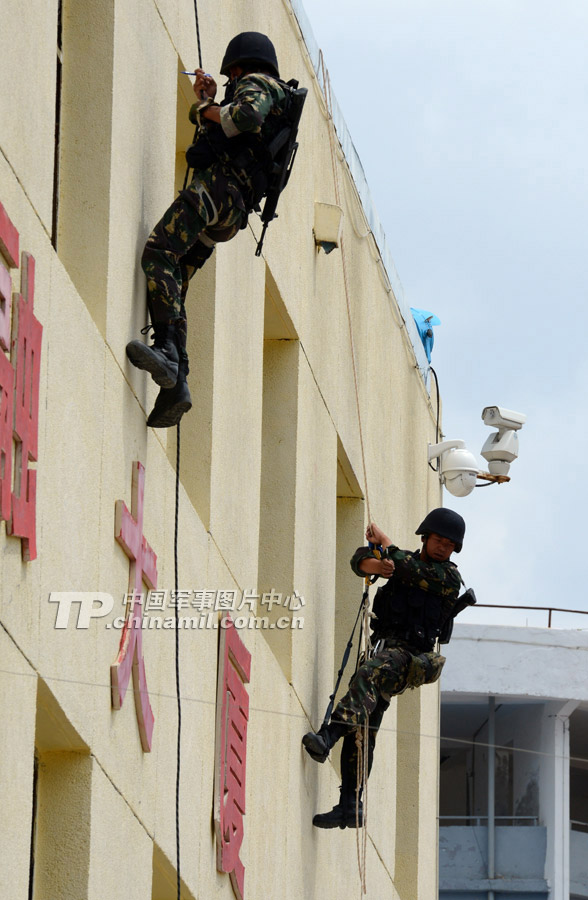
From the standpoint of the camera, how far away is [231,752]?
10500mm

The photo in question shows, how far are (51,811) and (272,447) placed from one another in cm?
529

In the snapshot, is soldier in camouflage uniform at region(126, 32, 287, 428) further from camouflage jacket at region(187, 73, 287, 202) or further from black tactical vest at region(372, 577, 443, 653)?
black tactical vest at region(372, 577, 443, 653)

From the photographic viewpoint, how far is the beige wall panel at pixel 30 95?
23.0ft

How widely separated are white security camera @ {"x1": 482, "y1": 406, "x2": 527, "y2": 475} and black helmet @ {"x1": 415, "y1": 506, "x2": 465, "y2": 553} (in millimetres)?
7048

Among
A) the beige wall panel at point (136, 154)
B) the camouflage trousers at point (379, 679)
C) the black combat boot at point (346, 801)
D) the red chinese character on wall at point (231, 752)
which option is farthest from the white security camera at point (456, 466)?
the beige wall panel at point (136, 154)

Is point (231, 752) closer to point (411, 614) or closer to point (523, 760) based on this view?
point (411, 614)

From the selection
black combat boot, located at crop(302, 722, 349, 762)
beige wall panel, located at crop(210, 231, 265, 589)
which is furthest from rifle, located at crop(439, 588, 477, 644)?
beige wall panel, located at crop(210, 231, 265, 589)

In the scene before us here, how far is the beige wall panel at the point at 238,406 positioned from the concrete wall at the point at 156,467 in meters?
0.03

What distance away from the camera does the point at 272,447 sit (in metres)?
12.8

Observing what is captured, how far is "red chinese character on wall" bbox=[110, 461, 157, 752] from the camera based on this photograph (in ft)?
26.9

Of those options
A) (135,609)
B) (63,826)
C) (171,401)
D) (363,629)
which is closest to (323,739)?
(363,629)

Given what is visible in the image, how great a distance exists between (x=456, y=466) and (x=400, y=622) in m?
6.66

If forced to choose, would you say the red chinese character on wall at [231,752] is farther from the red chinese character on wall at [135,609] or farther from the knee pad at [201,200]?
the knee pad at [201,200]

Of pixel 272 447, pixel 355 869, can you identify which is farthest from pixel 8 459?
pixel 355 869
